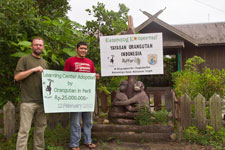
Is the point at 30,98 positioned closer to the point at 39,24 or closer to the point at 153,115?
the point at 39,24

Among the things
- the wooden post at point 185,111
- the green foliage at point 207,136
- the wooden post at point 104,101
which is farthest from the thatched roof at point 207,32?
the green foliage at point 207,136

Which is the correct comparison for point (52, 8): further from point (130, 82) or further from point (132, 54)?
point (130, 82)

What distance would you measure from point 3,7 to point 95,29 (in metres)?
2.65

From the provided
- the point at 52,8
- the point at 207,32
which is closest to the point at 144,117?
the point at 52,8

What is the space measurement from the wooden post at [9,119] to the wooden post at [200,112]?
3975mm

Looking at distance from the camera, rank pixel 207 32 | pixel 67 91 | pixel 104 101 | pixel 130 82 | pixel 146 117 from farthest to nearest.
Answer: pixel 207 32
pixel 104 101
pixel 130 82
pixel 146 117
pixel 67 91

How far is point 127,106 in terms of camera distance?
501 centimetres

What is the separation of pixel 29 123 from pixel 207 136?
11.3 ft

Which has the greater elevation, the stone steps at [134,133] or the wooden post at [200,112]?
the wooden post at [200,112]

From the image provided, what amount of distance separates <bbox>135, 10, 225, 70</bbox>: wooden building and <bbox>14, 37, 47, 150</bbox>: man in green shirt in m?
8.59

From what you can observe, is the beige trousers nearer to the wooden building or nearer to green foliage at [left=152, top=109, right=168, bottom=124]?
green foliage at [left=152, top=109, right=168, bottom=124]

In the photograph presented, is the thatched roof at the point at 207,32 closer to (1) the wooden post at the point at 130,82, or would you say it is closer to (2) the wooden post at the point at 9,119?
(1) the wooden post at the point at 130,82

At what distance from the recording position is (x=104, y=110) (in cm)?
653

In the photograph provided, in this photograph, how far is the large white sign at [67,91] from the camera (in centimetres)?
363
